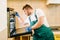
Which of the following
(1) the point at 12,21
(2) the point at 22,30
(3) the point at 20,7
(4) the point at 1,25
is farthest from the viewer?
(3) the point at 20,7

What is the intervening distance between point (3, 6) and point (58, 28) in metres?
1.92

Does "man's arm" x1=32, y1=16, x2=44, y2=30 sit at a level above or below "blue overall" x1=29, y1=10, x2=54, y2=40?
above

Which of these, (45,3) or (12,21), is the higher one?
(45,3)

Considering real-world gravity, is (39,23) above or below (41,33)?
above

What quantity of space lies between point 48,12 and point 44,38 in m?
1.04

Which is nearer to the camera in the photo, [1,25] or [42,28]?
[1,25]

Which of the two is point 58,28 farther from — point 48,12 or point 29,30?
point 29,30

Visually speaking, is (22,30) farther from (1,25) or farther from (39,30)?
(1,25)

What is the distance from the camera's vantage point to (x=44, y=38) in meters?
1.96

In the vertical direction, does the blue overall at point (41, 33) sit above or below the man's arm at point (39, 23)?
below

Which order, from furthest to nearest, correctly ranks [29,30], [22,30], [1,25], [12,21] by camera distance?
[29,30] < [22,30] < [12,21] < [1,25]

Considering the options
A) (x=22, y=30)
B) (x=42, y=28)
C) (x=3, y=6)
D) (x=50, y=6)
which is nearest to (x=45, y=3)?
(x=50, y=6)

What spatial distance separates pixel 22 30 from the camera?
5.99 feet

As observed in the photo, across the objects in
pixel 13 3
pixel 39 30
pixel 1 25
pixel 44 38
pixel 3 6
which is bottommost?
pixel 44 38
